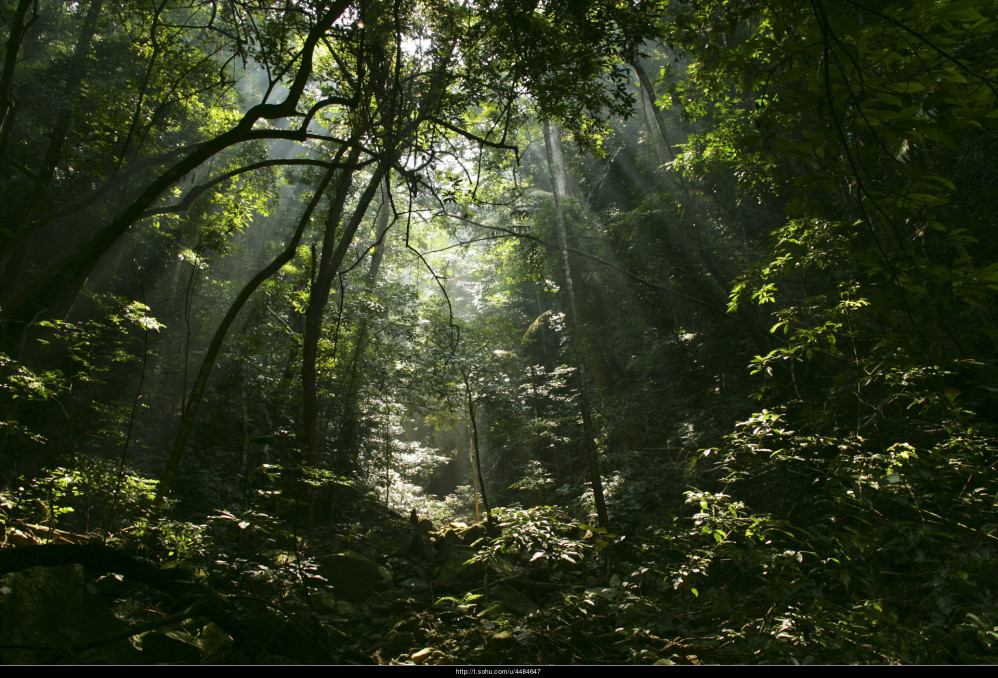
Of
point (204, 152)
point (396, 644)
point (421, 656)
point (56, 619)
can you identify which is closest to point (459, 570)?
point (396, 644)

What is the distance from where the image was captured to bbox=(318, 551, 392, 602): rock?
5.57 metres

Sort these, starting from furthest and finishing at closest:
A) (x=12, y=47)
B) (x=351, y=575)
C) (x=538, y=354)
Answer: (x=538, y=354) → (x=351, y=575) → (x=12, y=47)

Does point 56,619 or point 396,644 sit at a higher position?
point 56,619

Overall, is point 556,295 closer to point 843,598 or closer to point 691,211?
point 691,211

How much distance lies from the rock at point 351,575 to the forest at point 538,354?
0.16 feet

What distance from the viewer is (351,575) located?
573 cm

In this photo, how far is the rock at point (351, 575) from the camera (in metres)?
5.57

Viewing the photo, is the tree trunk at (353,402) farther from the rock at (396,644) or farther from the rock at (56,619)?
the rock at (56,619)

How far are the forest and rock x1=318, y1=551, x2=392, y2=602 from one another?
0.16 ft

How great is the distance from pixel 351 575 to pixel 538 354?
9.55 metres

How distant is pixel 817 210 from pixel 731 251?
8569 millimetres

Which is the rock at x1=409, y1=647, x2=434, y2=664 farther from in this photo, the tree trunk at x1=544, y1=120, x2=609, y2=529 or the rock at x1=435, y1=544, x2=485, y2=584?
the tree trunk at x1=544, y1=120, x2=609, y2=529

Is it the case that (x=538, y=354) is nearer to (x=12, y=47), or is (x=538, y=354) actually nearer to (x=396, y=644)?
(x=396, y=644)

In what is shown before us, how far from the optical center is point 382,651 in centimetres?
404
